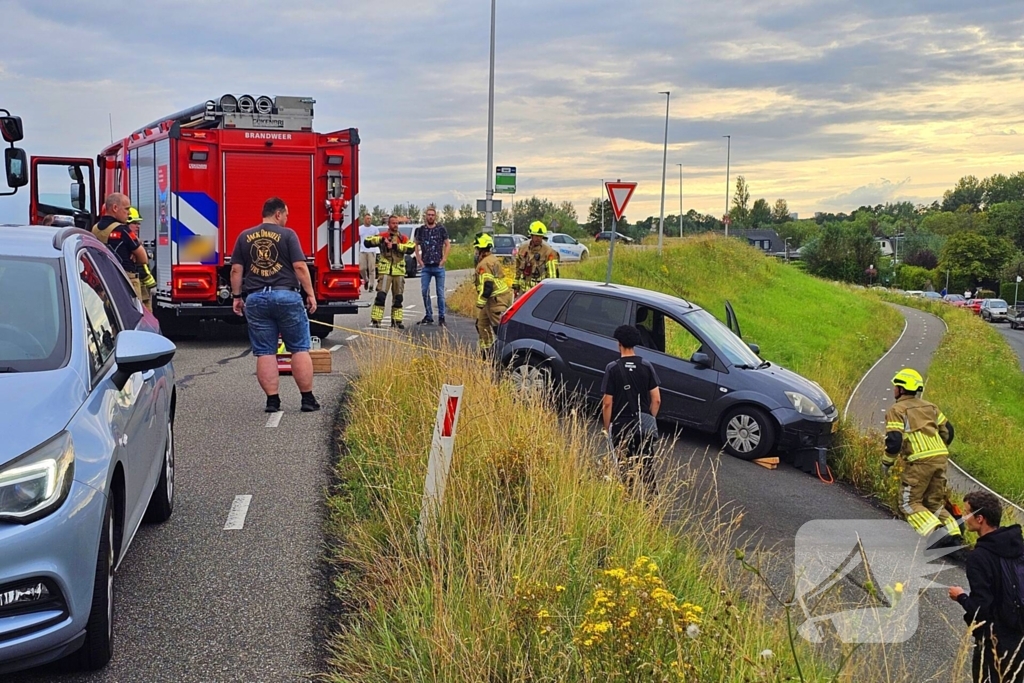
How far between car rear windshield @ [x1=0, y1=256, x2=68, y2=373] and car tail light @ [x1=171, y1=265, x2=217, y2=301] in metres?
8.73

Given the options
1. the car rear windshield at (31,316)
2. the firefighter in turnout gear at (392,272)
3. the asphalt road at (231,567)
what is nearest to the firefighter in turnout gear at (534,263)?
the firefighter in turnout gear at (392,272)

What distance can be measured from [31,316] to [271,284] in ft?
14.6

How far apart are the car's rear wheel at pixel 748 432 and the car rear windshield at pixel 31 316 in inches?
310

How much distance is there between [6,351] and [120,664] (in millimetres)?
1325

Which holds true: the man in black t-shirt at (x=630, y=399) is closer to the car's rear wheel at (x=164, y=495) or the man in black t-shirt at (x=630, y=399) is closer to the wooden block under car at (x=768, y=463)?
the car's rear wheel at (x=164, y=495)

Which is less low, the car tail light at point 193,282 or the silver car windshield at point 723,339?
the car tail light at point 193,282

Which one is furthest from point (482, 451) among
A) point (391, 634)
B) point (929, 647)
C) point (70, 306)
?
point (929, 647)

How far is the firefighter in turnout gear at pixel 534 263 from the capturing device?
1446 cm

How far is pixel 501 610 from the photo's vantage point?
13.0 ft

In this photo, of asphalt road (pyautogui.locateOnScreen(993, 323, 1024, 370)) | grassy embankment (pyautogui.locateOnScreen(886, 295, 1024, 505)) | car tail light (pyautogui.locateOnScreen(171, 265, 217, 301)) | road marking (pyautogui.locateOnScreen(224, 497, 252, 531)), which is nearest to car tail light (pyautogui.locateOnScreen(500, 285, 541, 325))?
car tail light (pyautogui.locateOnScreen(171, 265, 217, 301))

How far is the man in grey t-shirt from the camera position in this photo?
29.1ft

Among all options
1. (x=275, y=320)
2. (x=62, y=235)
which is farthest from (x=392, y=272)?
(x=62, y=235)

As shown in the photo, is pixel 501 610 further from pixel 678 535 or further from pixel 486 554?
pixel 678 535

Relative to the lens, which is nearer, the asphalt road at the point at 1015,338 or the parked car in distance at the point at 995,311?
the asphalt road at the point at 1015,338
